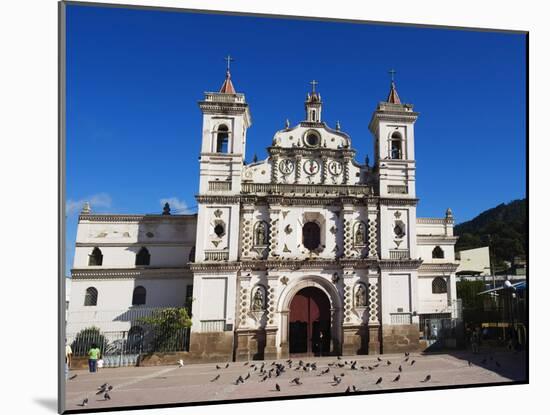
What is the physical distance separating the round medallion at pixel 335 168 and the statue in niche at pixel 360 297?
4.53 metres

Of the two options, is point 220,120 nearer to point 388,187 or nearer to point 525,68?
point 388,187

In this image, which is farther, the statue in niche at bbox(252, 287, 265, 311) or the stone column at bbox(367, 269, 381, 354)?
the statue in niche at bbox(252, 287, 265, 311)

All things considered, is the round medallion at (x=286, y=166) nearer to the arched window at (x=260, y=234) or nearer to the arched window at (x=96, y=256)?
the arched window at (x=260, y=234)

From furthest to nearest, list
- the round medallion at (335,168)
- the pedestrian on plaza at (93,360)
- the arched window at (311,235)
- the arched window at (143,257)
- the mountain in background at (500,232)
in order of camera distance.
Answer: the arched window at (143,257)
the round medallion at (335,168)
the arched window at (311,235)
the mountain in background at (500,232)
the pedestrian on plaza at (93,360)

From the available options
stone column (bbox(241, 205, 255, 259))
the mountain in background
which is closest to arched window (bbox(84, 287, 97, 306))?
stone column (bbox(241, 205, 255, 259))

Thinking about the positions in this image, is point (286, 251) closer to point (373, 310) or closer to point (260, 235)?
point (260, 235)

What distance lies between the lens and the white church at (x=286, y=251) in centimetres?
1661

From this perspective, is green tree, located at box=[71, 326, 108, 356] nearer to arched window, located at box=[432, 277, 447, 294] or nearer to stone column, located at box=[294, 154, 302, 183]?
stone column, located at box=[294, 154, 302, 183]

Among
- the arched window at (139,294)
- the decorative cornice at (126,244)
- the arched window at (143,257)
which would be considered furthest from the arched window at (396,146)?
the arched window at (139,294)

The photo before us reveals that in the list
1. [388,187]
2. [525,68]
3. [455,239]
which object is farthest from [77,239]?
[525,68]

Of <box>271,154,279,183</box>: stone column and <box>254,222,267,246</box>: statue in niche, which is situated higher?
<box>271,154,279,183</box>: stone column

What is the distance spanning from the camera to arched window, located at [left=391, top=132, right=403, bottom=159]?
1856 cm

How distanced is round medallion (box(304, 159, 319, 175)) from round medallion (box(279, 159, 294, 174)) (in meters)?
0.55

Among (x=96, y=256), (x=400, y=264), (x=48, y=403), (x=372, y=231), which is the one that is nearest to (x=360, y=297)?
(x=400, y=264)
